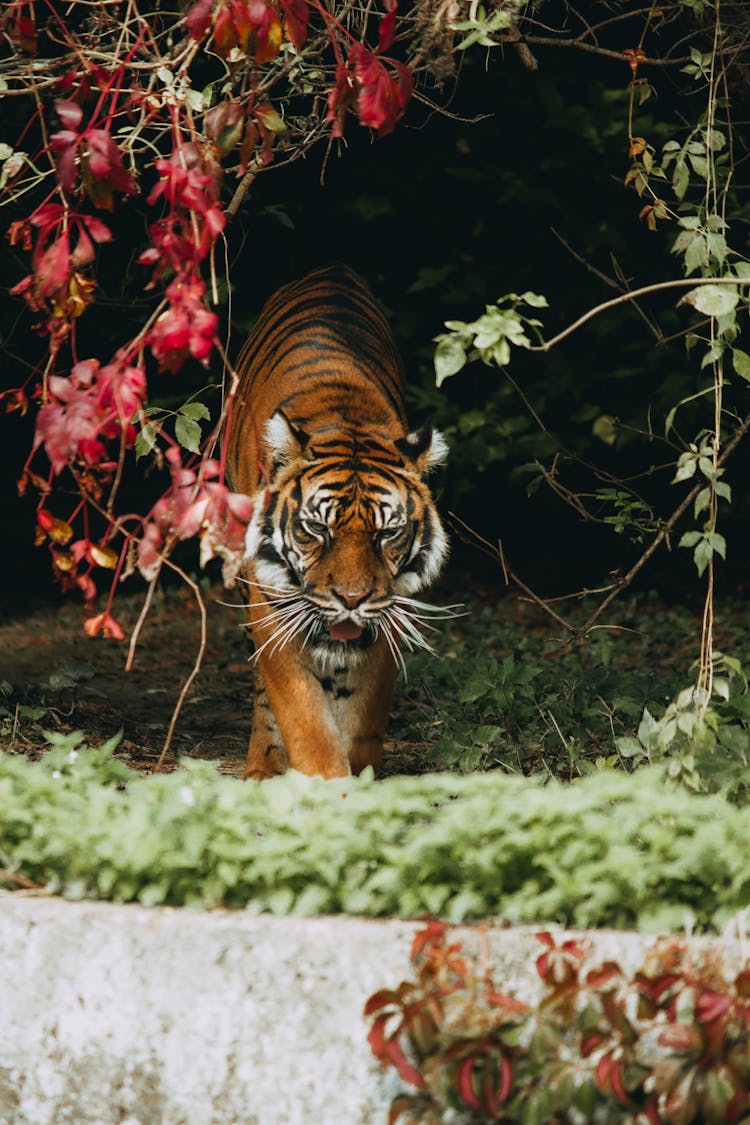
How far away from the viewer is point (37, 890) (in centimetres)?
315

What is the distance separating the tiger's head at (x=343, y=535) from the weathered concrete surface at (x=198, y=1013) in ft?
5.28

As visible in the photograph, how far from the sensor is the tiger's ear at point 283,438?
Result: 4.62 meters

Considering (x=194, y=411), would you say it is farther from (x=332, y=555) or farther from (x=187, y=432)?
(x=332, y=555)

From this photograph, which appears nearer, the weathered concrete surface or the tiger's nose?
the weathered concrete surface

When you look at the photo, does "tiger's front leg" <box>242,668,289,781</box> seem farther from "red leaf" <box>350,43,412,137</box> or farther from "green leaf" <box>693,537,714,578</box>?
"red leaf" <box>350,43,412,137</box>

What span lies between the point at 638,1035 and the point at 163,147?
17.1 ft

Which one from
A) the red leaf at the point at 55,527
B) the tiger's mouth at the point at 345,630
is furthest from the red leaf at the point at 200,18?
the tiger's mouth at the point at 345,630

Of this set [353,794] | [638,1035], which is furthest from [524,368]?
[638,1035]

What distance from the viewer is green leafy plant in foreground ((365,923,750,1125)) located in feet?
8.56

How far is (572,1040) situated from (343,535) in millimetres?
2075

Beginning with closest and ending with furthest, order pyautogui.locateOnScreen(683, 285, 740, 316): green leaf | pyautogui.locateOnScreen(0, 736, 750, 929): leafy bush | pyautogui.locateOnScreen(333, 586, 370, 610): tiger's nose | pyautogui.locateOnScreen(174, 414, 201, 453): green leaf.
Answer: pyautogui.locateOnScreen(0, 736, 750, 929): leafy bush, pyautogui.locateOnScreen(683, 285, 740, 316): green leaf, pyautogui.locateOnScreen(174, 414, 201, 453): green leaf, pyautogui.locateOnScreen(333, 586, 370, 610): tiger's nose

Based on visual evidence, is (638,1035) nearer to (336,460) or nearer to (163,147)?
(336,460)

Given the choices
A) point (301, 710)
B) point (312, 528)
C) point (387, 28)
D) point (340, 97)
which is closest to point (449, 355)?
point (340, 97)

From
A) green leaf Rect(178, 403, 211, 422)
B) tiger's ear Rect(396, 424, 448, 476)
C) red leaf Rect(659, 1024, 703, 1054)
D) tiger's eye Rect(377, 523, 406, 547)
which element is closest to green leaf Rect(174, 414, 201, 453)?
green leaf Rect(178, 403, 211, 422)
